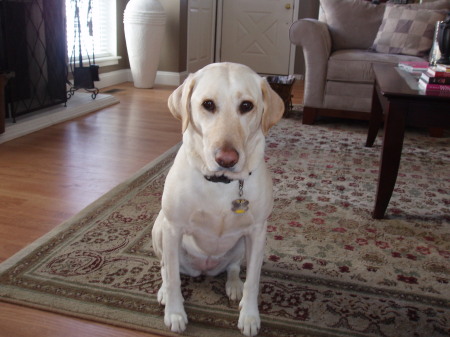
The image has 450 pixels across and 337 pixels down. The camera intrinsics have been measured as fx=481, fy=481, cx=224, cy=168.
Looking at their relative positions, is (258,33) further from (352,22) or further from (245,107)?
(245,107)

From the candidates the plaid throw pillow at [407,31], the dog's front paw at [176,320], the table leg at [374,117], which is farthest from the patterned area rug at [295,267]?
the plaid throw pillow at [407,31]

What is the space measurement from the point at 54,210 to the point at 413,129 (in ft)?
9.41

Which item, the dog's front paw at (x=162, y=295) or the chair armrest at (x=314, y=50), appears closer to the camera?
the dog's front paw at (x=162, y=295)

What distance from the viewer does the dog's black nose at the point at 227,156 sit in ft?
3.53

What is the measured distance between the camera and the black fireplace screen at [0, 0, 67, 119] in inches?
120

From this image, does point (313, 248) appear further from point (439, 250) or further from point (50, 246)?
point (50, 246)

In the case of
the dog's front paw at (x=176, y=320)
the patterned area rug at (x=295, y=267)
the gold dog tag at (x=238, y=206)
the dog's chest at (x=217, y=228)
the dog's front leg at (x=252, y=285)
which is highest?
the gold dog tag at (x=238, y=206)

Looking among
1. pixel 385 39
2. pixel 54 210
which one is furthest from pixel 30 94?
pixel 385 39

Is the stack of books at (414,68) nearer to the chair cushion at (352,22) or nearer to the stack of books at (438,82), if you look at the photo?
the stack of books at (438,82)

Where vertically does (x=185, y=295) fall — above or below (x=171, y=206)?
below

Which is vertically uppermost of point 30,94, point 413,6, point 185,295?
point 413,6

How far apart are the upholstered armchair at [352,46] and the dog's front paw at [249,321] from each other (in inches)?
103

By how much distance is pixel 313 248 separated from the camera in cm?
177

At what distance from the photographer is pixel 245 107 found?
3.77 feet
